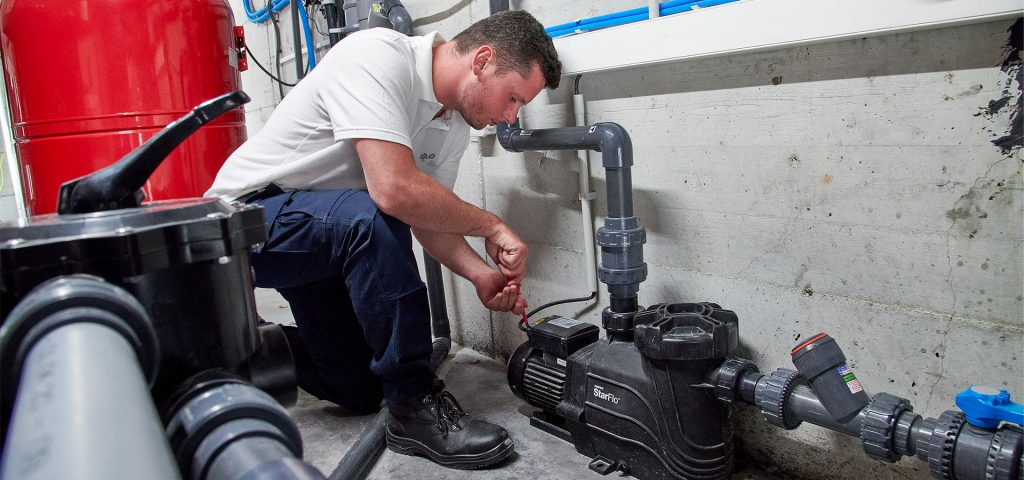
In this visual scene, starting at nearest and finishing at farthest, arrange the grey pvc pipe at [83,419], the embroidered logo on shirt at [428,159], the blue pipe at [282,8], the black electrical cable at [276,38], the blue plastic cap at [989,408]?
the grey pvc pipe at [83,419] < the blue plastic cap at [989,408] < the embroidered logo on shirt at [428,159] < the blue pipe at [282,8] < the black electrical cable at [276,38]

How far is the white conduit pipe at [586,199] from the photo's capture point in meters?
1.50

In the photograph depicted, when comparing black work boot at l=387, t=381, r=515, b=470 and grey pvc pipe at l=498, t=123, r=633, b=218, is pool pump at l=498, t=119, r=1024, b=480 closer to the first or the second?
grey pvc pipe at l=498, t=123, r=633, b=218

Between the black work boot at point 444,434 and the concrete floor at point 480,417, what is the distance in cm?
2

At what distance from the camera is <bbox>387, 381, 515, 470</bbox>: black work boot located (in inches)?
53.0

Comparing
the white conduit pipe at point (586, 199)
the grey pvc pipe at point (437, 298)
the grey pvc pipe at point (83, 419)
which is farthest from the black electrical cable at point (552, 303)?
the grey pvc pipe at point (83, 419)

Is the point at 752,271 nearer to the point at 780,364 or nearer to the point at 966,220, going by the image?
the point at 780,364

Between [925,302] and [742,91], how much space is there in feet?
1.54

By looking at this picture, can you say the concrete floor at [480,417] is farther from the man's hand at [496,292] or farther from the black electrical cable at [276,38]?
the black electrical cable at [276,38]

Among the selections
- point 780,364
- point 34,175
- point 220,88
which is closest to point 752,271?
point 780,364

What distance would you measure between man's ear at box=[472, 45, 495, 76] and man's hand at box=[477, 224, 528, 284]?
34 centimetres

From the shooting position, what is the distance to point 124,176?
427 mm

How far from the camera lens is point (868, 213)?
43.4 inches

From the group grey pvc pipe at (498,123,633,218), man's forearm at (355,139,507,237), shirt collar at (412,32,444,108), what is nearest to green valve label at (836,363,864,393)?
grey pvc pipe at (498,123,633,218)

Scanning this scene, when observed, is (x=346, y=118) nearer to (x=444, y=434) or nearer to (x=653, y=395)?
(x=444, y=434)
